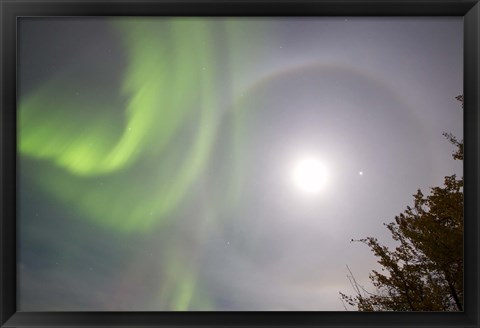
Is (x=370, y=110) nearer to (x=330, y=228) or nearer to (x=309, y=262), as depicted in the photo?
(x=330, y=228)

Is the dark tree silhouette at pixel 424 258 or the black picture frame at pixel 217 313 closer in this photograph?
the black picture frame at pixel 217 313

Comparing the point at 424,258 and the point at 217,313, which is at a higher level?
the point at 424,258

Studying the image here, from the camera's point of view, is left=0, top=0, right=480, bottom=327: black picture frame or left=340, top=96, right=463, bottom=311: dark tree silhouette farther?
left=340, top=96, right=463, bottom=311: dark tree silhouette

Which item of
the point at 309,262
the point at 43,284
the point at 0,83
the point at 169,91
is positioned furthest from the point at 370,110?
the point at 43,284

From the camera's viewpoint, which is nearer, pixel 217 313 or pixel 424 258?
pixel 217 313
